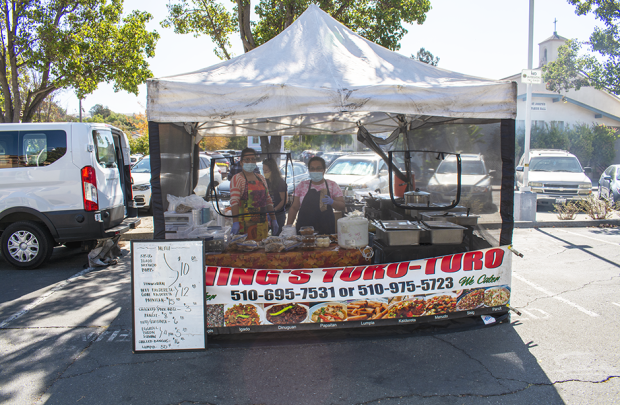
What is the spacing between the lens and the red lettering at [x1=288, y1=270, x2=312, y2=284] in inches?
149

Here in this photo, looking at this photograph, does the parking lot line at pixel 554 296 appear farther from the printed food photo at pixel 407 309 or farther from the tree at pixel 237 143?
the tree at pixel 237 143

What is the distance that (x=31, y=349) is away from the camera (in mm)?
3957

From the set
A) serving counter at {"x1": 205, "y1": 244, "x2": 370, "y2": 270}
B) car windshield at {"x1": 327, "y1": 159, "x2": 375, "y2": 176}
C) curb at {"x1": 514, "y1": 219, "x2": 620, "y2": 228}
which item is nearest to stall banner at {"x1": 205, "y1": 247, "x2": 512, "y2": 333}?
serving counter at {"x1": 205, "y1": 244, "x2": 370, "y2": 270}

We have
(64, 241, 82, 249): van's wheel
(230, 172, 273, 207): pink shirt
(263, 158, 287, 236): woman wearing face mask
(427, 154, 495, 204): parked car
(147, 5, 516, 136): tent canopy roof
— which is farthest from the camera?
(64, 241, 82, 249): van's wheel

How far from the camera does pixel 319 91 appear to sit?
362 centimetres

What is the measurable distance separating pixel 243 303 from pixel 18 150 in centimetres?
520

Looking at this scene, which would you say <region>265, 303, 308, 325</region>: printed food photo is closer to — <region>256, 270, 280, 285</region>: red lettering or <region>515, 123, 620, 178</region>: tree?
<region>256, 270, 280, 285</region>: red lettering

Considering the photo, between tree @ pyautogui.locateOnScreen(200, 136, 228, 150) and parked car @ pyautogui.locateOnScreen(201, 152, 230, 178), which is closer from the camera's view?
parked car @ pyautogui.locateOnScreen(201, 152, 230, 178)

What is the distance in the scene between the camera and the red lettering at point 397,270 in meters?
3.88

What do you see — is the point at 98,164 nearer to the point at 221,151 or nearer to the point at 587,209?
the point at 221,151

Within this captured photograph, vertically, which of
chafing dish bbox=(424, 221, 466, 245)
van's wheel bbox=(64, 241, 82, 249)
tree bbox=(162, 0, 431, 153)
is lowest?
van's wheel bbox=(64, 241, 82, 249)

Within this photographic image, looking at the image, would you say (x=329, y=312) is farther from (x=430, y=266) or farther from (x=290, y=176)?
(x=290, y=176)

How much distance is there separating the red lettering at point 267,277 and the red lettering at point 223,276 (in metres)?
0.28

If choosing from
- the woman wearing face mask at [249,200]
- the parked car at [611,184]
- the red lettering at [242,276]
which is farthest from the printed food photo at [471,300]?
the parked car at [611,184]
